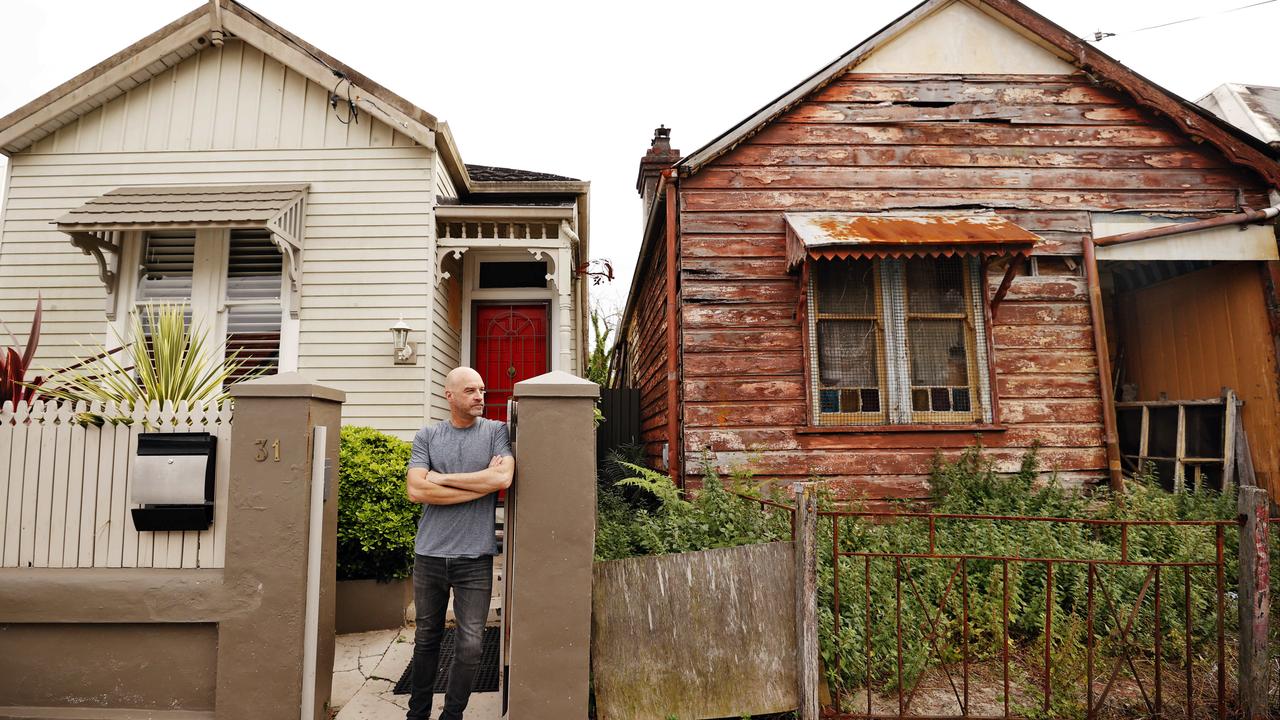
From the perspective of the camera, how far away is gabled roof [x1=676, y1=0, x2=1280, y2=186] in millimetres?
6473

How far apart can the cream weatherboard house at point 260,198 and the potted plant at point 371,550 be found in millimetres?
2205

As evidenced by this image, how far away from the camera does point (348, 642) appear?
4777 millimetres

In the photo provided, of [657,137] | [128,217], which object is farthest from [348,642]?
[657,137]

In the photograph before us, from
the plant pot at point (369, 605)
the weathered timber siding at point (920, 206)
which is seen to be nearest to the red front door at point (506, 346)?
the weathered timber siding at point (920, 206)

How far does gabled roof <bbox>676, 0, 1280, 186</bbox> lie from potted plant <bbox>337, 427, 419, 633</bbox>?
4.13m

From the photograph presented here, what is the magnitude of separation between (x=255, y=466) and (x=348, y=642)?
2.21 metres

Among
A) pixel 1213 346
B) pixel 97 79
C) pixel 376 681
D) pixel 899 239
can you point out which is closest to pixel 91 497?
pixel 376 681

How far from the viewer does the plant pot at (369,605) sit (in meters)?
5.06

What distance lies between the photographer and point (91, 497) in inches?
131

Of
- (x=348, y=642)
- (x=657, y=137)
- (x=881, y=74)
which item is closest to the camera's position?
(x=348, y=642)

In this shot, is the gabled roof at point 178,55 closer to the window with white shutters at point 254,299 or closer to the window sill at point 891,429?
the window with white shutters at point 254,299

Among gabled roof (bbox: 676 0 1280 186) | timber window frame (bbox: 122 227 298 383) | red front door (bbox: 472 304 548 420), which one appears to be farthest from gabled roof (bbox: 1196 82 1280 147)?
timber window frame (bbox: 122 227 298 383)

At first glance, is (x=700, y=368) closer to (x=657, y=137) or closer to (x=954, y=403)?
(x=954, y=403)

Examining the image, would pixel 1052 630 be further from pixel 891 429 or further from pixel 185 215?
pixel 185 215
